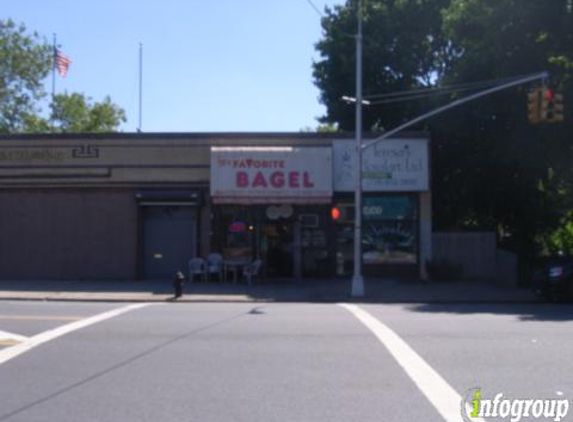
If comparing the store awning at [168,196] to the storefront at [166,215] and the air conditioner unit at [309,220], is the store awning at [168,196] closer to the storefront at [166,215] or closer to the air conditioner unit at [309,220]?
the storefront at [166,215]

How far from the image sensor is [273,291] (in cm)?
2303

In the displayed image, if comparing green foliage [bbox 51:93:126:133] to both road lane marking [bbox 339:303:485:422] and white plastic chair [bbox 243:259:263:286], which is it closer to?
white plastic chair [bbox 243:259:263:286]

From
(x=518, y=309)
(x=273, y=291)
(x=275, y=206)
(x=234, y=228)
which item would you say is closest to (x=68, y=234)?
(x=234, y=228)

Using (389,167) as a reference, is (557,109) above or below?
above

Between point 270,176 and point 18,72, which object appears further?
point 18,72

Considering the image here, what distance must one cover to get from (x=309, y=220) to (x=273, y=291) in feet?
12.4

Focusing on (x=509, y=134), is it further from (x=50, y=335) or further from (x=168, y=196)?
(x=50, y=335)

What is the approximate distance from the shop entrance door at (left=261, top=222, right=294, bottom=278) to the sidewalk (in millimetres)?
963

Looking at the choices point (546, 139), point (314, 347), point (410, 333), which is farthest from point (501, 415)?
point (546, 139)

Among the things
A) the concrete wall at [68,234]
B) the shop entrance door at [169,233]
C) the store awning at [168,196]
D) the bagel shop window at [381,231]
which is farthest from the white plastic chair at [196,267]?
the bagel shop window at [381,231]

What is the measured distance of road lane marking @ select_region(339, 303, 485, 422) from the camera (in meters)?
7.54

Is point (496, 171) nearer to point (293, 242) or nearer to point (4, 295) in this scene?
point (293, 242)
